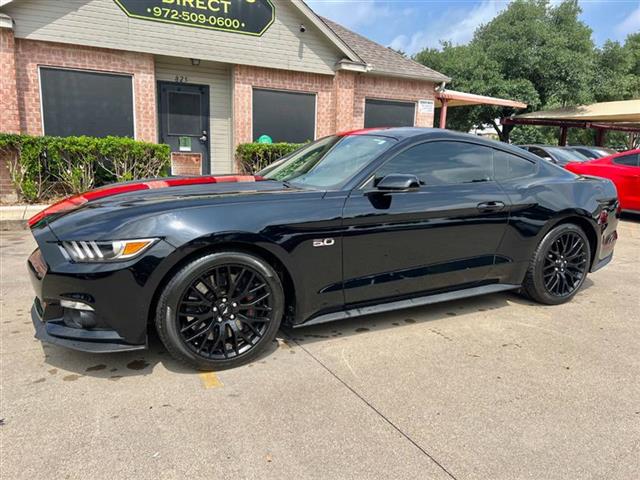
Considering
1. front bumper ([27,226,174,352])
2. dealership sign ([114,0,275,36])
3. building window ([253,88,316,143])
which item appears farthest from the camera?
building window ([253,88,316,143])

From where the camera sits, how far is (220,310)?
2.97 metres

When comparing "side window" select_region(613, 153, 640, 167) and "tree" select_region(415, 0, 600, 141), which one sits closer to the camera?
"side window" select_region(613, 153, 640, 167)

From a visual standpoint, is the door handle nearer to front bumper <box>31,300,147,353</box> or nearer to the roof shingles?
front bumper <box>31,300,147,353</box>

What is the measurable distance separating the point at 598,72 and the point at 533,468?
110 ft

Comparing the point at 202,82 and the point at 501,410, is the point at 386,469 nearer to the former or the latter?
the point at 501,410

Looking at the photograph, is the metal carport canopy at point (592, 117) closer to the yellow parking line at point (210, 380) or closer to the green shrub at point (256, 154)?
the green shrub at point (256, 154)

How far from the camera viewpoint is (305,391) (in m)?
2.82

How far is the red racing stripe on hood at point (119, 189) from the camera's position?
323cm

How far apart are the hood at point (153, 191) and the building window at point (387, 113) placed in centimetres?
981

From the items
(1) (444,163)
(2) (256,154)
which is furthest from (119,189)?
(2) (256,154)

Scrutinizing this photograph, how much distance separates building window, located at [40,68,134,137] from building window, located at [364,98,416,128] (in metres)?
6.01

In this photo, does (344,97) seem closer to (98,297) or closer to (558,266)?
(558,266)

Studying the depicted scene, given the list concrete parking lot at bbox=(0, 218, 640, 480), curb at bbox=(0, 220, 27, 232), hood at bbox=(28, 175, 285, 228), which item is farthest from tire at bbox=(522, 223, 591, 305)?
curb at bbox=(0, 220, 27, 232)

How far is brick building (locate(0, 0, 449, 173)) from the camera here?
943 centimetres
